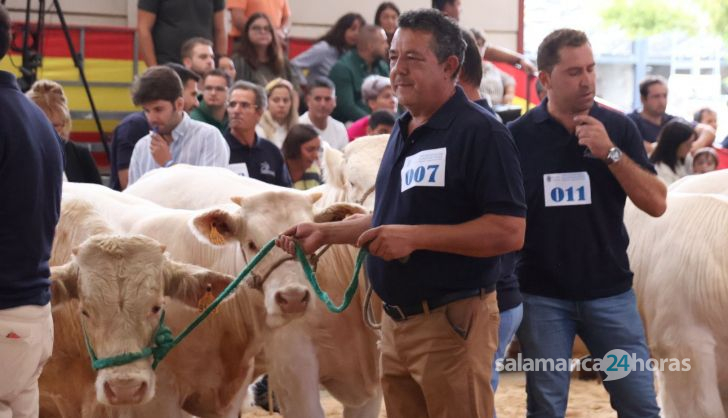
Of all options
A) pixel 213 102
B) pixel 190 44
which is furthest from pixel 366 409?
pixel 190 44

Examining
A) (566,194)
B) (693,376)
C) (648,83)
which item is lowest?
(693,376)

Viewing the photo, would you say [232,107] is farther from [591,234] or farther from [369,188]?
[591,234]

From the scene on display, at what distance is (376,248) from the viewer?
3.64 metres

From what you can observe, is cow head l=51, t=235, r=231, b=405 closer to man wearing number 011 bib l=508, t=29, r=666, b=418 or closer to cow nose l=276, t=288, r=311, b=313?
cow nose l=276, t=288, r=311, b=313

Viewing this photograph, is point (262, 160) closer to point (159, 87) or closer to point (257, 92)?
point (257, 92)

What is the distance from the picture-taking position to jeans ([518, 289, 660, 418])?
4.64m

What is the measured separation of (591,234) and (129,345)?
1845 mm

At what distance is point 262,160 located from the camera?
815cm

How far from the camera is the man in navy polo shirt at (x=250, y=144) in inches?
318

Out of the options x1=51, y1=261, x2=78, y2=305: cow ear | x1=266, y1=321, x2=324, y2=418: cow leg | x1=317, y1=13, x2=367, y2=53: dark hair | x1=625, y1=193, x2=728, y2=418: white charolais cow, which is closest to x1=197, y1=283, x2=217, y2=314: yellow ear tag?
x1=51, y1=261, x2=78, y2=305: cow ear

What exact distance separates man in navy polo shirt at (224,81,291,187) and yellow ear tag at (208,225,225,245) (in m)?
2.68

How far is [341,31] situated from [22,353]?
26.5 ft

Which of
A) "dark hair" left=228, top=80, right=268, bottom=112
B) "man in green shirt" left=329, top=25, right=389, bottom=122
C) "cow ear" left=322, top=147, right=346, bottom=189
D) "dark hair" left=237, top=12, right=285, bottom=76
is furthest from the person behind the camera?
"man in green shirt" left=329, top=25, right=389, bottom=122

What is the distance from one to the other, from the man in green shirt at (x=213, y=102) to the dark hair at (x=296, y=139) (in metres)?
0.47
